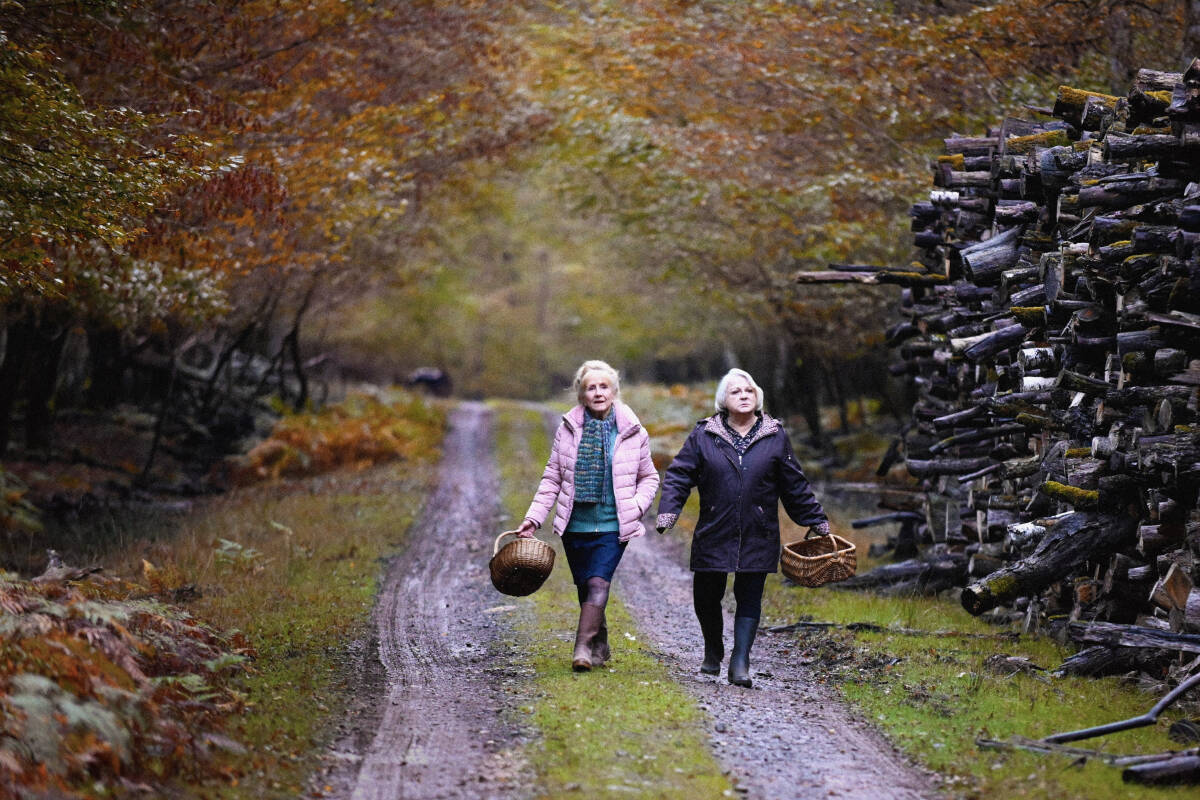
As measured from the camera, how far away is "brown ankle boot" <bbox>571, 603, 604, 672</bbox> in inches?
317

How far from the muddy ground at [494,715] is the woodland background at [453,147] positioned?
4.32 metres

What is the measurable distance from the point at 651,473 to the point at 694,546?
0.65m

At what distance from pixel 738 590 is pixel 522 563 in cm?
159

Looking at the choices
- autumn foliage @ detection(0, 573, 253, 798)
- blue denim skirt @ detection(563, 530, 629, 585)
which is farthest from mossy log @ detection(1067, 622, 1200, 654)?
autumn foliage @ detection(0, 573, 253, 798)

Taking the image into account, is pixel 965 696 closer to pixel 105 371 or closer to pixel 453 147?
pixel 453 147

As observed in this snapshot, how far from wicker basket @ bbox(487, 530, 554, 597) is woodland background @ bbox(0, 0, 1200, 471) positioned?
4135 millimetres

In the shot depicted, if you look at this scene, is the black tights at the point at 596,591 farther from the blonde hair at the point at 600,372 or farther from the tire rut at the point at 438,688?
the blonde hair at the point at 600,372

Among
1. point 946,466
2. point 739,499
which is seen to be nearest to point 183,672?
point 739,499

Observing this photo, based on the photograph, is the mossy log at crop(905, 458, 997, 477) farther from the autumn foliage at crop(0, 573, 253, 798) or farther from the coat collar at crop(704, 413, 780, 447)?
the autumn foliage at crop(0, 573, 253, 798)

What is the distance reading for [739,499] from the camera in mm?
7887

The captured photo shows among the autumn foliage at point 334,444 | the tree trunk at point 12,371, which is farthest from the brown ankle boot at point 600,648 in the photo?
the autumn foliage at point 334,444

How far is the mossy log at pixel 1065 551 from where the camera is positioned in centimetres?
823

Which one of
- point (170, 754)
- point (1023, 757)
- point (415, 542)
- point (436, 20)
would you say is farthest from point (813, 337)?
point (170, 754)

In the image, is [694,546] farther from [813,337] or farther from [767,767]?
[813,337]
